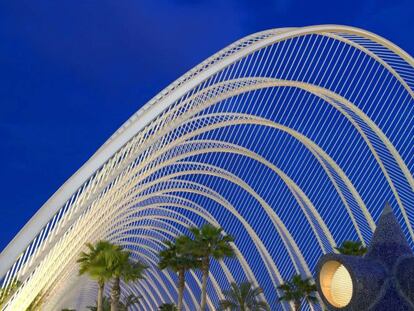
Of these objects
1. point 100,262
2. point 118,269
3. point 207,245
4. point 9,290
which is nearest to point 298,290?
point 207,245

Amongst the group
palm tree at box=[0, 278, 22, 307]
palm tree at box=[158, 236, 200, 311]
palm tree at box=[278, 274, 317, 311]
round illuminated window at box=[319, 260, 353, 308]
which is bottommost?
round illuminated window at box=[319, 260, 353, 308]

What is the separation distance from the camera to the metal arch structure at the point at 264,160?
93.0 ft

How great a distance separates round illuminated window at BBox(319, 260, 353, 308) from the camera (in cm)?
2780

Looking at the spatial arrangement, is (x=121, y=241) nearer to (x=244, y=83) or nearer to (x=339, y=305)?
(x=244, y=83)

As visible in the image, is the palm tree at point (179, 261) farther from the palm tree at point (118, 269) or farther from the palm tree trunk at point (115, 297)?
the palm tree trunk at point (115, 297)

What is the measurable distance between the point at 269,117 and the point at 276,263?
76.4 feet

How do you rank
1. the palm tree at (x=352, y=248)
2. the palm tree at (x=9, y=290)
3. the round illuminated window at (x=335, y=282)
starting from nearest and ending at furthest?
1. the palm tree at (x=9, y=290)
2. the round illuminated window at (x=335, y=282)
3. the palm tree at (x=352, y=248)

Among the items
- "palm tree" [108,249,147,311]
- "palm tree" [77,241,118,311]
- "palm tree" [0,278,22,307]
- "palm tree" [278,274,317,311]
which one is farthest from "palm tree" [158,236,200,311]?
"palm tree" [0,278,22,307]

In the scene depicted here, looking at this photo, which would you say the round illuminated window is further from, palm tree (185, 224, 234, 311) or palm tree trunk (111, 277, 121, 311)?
palm tree trunk (111, 277, 121, 311)

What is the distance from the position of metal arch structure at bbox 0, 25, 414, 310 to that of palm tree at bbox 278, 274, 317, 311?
3.69m

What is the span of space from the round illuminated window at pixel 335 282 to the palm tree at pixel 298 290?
93.3 feet

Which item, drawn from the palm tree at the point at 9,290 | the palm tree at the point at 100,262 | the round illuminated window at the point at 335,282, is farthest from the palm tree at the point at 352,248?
the palm tree at the point at 9,290

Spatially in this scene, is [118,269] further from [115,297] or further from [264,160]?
[264,160]

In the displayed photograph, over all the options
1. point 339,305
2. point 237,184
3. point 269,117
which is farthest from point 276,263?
point 339,305
